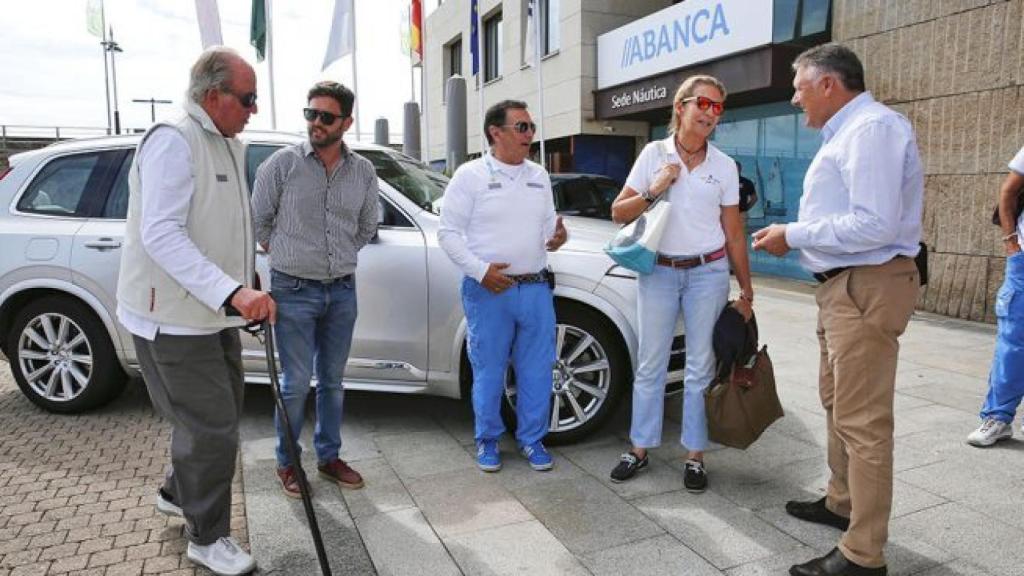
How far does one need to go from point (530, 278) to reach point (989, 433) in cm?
260

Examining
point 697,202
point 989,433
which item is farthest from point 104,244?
point 989,433

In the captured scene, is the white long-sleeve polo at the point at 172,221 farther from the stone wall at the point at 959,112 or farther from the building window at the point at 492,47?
the building window at the point at 492,47

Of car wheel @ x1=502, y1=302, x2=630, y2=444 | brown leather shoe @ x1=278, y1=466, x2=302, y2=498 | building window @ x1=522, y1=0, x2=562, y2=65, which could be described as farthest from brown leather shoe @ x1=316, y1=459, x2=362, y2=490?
building window @ x1=522, y1=0, x2=562, y2=65

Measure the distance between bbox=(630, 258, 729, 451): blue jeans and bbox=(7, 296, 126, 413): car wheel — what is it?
3.33 m

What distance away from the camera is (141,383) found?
220 inches

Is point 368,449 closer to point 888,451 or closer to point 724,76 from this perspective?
point 888,451

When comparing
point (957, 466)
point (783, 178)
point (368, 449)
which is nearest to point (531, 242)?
point (368, 449)

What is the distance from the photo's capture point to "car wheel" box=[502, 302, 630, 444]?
163 inches

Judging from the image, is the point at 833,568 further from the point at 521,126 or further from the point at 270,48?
the point at 270,48

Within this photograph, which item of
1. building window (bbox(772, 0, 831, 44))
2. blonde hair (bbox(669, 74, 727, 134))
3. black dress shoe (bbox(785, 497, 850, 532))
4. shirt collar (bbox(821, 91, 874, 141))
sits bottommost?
black dress shoe (bbox(785, 497, 850, 532))

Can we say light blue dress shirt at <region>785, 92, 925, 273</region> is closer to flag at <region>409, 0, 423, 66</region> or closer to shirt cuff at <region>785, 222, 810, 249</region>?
shirt cuff at <region>785, 222, 810, 249</region>

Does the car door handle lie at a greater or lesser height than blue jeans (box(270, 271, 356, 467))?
greater

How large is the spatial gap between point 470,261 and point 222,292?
1.29 meters

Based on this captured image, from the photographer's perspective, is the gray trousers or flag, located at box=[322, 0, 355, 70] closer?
the gray trousers
